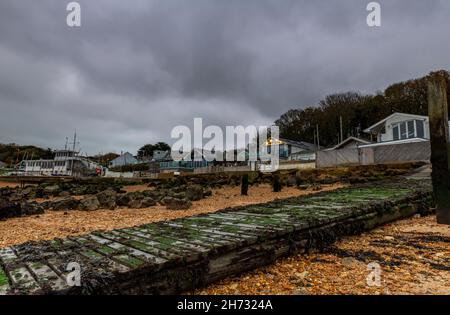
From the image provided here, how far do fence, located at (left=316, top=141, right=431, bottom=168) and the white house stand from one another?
6.67 m

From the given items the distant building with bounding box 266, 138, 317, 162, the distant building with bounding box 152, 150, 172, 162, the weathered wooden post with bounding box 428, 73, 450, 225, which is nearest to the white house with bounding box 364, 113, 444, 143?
the distant building with bounding box 266, 138, 317, 162

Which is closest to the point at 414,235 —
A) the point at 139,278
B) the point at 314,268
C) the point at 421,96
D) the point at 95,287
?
the point at 314,268

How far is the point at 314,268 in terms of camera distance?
289 cm

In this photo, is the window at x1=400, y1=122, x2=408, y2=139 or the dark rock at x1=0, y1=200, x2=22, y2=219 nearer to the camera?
the dark rock at x1=0, y1=200, x2=22, y2=219

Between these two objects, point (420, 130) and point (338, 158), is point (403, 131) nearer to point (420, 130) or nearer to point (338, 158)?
point (420, 130)

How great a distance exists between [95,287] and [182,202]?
→ 7.87 m

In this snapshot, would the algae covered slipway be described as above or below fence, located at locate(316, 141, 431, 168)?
below

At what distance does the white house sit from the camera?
27.9 metres

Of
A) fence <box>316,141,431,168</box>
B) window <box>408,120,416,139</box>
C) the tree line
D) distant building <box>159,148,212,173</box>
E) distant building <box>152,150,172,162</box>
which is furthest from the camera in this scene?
distant building <box>152,150,172,162</box>

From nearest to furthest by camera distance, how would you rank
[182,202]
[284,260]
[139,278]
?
[139,278] < [284,260] < [182,202]

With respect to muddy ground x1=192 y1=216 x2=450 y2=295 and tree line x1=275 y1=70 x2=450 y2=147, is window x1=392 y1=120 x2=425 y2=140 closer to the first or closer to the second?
tree line x1=275 y1=70 x2=450 y2=147

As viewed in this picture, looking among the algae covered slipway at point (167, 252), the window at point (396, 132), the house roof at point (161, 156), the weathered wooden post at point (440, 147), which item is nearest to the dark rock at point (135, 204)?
the algae covered slipway at point (167, 252)
